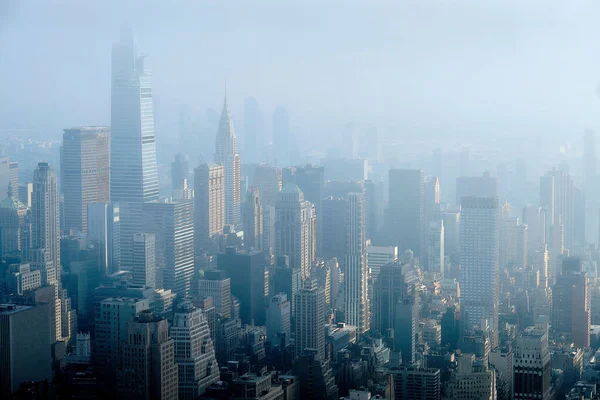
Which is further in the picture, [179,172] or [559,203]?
[179,172]

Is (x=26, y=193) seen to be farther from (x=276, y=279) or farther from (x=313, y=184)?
(x=313, y=184)

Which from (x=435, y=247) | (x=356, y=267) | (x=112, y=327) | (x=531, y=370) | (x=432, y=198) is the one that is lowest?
(x=531, y=370)

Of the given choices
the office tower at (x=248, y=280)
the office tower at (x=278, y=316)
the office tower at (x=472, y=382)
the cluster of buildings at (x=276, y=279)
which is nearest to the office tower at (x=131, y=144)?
the cluster of buildings at (x=276, y=279)

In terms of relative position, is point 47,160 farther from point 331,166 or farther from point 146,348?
point 146,348

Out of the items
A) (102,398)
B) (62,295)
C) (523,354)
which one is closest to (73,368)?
(102,398)

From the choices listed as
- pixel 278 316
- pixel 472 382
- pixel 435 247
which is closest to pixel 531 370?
pixel 472 382

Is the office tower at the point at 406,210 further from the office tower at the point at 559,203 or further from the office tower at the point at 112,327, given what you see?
the office tower at the point at 112,327

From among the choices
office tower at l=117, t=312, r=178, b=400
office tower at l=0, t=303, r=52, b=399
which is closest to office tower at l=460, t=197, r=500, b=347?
office tower at l=117, t=312, r=178, b=400
